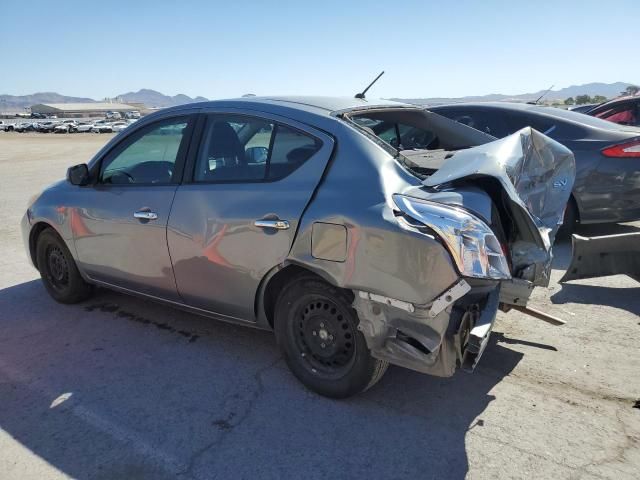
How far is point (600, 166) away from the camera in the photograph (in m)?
5.77

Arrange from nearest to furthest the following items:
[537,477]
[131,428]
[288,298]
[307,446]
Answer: [537,477], [307,446], [131,428], [288,298]

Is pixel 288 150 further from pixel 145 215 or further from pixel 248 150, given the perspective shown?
pixel 145 215

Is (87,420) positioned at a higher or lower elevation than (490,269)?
lower

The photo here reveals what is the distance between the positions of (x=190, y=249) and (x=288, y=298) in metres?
0.82

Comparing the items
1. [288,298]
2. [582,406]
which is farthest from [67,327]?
[582,406]

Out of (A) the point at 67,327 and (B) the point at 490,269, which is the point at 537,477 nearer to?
(B) the point at 490,269

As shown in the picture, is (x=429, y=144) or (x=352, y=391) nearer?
(x=352, y=391)

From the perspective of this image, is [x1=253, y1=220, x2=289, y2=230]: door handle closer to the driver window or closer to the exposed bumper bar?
the driver window

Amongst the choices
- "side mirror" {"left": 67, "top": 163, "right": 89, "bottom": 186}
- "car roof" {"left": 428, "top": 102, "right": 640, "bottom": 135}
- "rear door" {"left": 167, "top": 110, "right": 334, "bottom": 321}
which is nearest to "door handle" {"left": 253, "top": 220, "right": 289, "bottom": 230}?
"rear door" {"left": 167, "top": 110, "right": 334, "bottom": 321}

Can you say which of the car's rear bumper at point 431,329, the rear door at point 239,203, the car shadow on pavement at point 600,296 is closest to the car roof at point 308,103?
the rear door at point 239,203

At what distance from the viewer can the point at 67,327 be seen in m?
4.32

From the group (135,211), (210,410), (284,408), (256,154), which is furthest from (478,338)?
(135,211)

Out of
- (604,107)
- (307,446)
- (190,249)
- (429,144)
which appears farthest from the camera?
(604,107)

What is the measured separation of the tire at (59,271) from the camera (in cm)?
465
